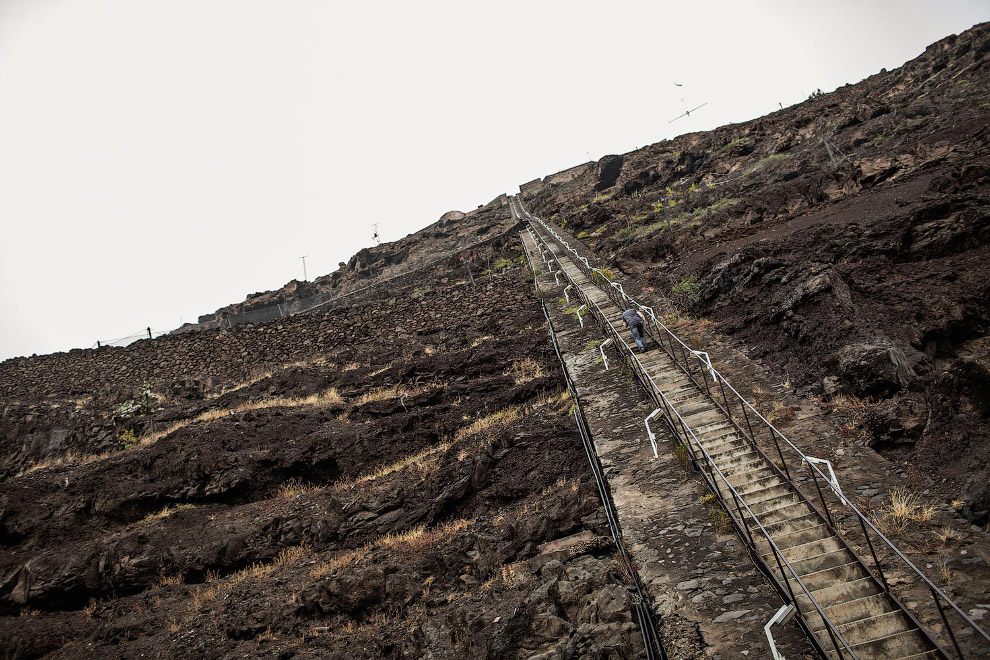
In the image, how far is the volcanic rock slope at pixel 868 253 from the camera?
8688 mm

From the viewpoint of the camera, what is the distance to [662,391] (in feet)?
40.8

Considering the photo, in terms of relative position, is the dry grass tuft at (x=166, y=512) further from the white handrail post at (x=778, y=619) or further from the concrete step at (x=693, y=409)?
the white handrail post at (x=778, y=619)

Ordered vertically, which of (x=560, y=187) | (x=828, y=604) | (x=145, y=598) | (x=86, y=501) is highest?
(x=560, y=187)

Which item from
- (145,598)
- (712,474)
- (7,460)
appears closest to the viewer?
(712,474)

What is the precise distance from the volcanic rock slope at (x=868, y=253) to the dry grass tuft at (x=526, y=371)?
5.27 meters

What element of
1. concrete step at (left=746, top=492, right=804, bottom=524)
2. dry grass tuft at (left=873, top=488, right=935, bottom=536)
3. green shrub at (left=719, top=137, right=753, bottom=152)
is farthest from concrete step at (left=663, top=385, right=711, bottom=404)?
green shrub at (left=719, top=137, right=753, bottom=152)

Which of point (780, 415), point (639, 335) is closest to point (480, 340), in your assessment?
point (639, 335)

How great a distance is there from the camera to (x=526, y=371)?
17297mm

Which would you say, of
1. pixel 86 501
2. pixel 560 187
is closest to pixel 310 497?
pixel 86 501

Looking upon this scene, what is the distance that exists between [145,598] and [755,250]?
18.1 metres

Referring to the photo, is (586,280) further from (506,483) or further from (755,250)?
(506,483)

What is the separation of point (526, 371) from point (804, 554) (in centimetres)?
1064

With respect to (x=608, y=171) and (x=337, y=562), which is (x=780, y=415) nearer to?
(x=337, y=562)

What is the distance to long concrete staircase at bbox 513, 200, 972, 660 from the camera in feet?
19.0
